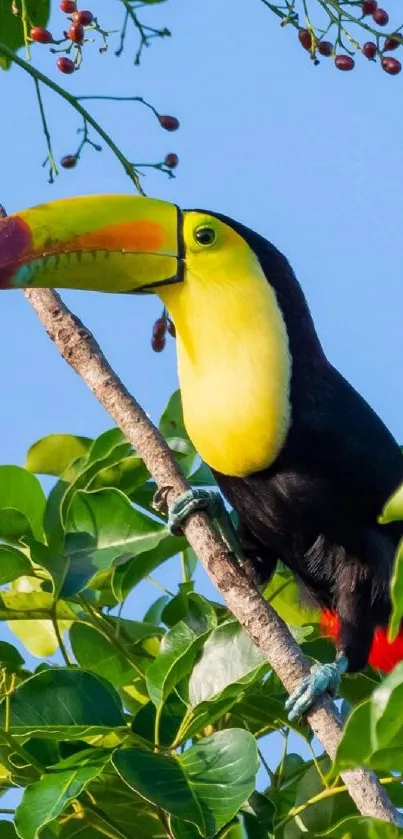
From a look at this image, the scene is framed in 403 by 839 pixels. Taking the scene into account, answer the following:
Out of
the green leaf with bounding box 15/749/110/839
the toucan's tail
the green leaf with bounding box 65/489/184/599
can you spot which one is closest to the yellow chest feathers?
the green leaf with bounding box 65/489/184/599

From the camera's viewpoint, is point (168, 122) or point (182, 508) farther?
point (168, 122)

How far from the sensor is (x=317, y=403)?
3.46 m

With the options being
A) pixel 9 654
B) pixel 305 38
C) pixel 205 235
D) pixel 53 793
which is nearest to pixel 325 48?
pixel 305 38

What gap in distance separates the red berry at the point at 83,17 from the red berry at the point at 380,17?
707 millimetres

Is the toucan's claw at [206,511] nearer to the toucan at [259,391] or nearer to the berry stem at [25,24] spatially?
the toucan at [259,391]

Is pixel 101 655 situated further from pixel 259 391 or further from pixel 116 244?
pixel 116 244

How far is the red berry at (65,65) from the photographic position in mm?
3469

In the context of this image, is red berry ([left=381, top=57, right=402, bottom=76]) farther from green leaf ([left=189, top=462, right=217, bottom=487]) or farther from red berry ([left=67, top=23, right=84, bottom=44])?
green leaf ([left=189, top=462, right=217, bottom=487])

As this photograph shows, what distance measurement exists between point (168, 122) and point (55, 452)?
95 cm

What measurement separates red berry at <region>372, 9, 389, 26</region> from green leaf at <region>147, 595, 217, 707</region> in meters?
1.70

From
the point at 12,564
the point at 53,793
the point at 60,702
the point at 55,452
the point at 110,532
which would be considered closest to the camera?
the point at 53,793

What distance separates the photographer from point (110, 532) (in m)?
2.79

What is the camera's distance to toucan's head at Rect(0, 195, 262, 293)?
10.6 ft

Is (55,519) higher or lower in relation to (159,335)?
lower
